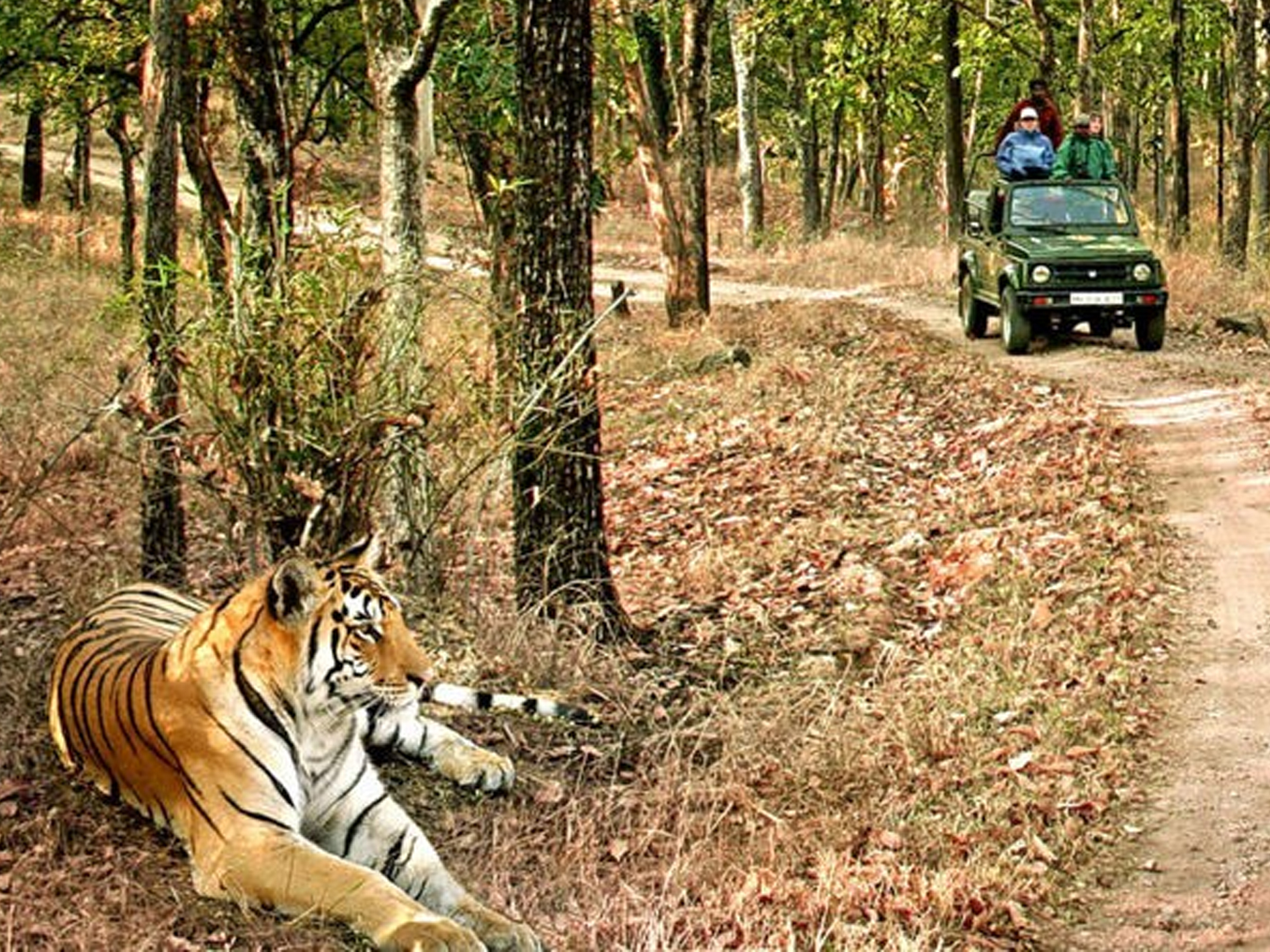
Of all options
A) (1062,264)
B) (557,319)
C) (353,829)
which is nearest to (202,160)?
(557,319)

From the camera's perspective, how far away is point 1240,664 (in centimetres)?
911

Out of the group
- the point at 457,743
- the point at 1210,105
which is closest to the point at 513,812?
the point at 457,743

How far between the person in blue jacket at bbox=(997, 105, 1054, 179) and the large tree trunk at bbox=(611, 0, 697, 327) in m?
4.99

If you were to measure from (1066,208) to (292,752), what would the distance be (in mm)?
14472

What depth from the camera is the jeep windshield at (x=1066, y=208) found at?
720 inches

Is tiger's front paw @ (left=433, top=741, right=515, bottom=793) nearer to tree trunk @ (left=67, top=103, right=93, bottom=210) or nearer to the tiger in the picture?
the tiger

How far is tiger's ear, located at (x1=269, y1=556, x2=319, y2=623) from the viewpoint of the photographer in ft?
18.4

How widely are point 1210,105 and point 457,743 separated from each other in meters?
32.6

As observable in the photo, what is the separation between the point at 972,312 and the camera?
771 inches

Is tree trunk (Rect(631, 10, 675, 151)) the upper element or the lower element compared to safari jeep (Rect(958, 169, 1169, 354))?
upper

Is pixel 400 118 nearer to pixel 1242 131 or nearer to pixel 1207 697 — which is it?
pixel 1207 697

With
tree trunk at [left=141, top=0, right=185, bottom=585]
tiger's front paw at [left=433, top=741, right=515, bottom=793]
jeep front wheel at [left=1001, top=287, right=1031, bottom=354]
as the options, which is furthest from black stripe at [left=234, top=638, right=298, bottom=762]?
jeep front wheel at [left=1001, top=287, right=1031, bottom=354]

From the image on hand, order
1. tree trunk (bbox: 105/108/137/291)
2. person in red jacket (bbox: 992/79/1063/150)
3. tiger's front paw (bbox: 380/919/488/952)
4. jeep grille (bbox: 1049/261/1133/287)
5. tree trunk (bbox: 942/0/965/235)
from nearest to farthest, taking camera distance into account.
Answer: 1. tiger's front paw (bbox: 380/919/488/952)
2. jeep grille (bbox: 1049/261/1133/287)
3. person in red jacket (bbox: 992/79/1063/150)
4. tree trunk (bbox: 105/108/137/291)
5. tree trunk (bbox: 942/0/965/235)

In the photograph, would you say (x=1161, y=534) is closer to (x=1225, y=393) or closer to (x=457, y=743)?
(x=1225, y=393)
